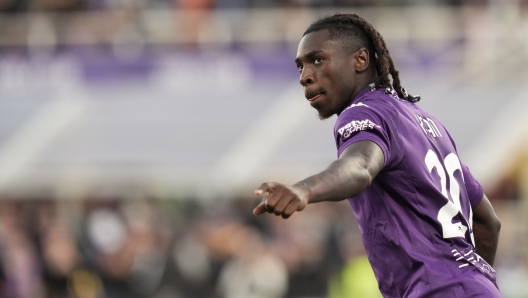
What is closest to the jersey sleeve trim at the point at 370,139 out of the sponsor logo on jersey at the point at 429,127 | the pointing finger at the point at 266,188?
the sponsor logo on jersey at the point at 429,127

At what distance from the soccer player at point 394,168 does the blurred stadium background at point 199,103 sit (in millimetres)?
8008

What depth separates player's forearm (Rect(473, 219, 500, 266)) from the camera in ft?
16.3

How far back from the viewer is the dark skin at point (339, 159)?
3354mm

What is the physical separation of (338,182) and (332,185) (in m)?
0.03

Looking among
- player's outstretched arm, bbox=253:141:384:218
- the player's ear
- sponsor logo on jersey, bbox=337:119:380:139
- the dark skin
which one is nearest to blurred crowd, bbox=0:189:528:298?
the dark skin

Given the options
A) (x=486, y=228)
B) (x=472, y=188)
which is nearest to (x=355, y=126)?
(x=472, y=188)

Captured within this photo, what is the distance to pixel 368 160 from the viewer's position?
3.73m

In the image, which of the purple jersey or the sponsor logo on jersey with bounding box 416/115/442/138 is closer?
the purple jersey

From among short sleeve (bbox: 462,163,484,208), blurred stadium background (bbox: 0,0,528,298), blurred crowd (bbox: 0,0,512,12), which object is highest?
blurred crowd (bbox: 0,0,512,12)

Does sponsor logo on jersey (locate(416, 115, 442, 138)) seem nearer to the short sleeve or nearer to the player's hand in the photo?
the short sleeve

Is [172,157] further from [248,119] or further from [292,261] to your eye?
[292,261]

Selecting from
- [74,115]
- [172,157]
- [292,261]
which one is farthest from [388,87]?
[74,115]

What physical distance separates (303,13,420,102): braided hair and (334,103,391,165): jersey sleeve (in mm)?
390

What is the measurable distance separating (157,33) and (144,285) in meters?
5.42
